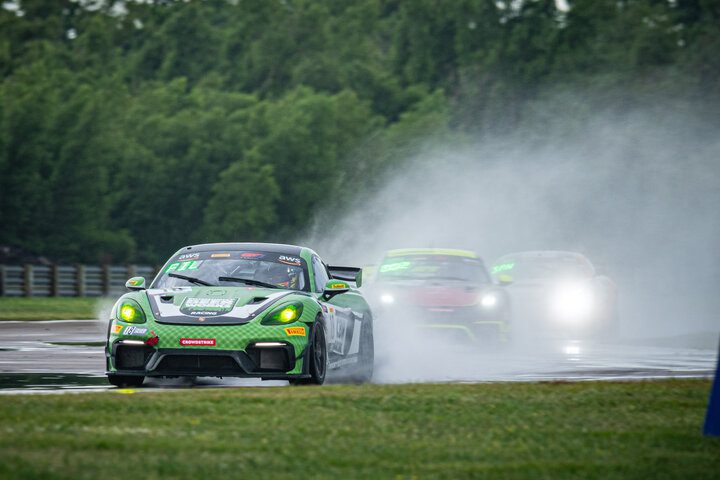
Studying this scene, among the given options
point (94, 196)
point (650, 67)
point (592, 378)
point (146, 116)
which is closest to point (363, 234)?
point (94, 196)

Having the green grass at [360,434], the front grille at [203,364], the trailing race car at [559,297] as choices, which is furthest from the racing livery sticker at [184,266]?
the trailing race car at [559,297]

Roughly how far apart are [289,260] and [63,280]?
120ft

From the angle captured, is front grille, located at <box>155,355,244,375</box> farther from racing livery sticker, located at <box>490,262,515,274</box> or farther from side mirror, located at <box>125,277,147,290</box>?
racing livery sticker, located at <box>490,262,515,274</box>

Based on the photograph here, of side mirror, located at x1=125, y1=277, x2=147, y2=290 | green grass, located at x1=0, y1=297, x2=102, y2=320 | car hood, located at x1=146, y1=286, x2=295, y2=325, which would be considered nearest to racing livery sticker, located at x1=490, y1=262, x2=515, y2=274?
green grass, located at x1=0, y1=297, x2=102, y2=320

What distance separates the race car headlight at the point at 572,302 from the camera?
2648cm

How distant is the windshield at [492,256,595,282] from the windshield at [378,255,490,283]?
179 inches

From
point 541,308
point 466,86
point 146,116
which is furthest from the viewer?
point 466,86

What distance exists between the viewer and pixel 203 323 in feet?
42.8

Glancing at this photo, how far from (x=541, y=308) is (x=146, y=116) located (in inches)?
2413

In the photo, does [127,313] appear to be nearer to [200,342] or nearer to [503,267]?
[200,342]

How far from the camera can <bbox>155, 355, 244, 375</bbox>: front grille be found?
13.0 m

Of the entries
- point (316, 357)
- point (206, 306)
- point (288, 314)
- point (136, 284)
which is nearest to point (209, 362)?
point (206, 306)

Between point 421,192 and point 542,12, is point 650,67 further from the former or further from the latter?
point 421,192

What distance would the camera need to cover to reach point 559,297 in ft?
87.0
